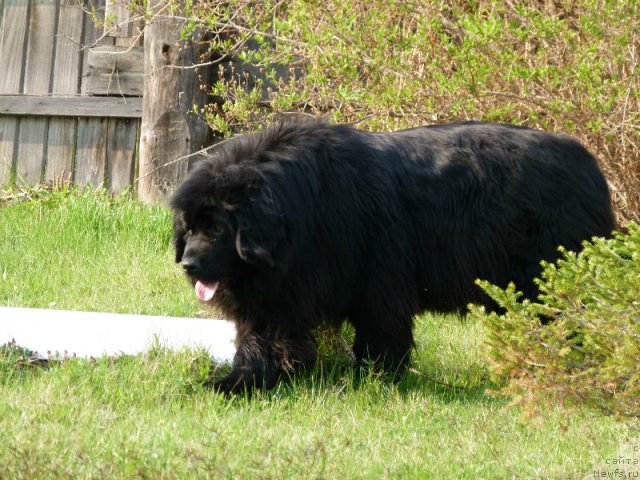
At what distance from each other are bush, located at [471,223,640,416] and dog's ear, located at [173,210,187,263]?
2104mm

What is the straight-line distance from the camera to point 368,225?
588 centimetres

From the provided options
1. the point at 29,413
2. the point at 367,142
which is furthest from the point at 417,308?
the point at 29,413

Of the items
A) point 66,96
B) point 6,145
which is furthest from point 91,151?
point 6,145

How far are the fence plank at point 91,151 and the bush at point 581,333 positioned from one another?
6161mm

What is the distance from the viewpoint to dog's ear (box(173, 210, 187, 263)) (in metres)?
5.71

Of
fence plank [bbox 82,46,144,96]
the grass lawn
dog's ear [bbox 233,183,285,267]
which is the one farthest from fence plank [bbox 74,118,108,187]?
dog's ear [bbox 233,183,285,267]

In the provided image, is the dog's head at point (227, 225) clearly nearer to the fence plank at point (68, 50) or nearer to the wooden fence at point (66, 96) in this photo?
the wooden fence at point (66, 96)

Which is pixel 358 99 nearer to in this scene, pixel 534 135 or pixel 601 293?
pixel 534 135

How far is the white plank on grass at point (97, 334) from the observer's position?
5773mm

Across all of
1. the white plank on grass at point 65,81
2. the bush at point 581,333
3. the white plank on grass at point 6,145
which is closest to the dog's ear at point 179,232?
the bush at point 581,333

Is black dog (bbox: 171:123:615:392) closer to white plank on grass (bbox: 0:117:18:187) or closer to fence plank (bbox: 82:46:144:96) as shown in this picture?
fence plank (bbox: 82:46:144:96)

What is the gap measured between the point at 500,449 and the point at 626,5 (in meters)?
3.00

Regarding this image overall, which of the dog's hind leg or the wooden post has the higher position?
the wooden post

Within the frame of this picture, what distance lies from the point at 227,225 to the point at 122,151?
4295 millimetres
